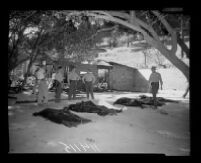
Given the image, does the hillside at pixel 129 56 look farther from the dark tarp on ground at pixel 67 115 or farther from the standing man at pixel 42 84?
the dark tarp on ground at pixel 67 115

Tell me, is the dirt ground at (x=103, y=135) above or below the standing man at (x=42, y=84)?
below

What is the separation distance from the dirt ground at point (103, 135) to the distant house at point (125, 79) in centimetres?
1270

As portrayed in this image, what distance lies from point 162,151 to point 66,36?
38.4ft

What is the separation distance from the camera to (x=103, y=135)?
21.0 ft

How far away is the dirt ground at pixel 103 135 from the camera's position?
5.53 metres

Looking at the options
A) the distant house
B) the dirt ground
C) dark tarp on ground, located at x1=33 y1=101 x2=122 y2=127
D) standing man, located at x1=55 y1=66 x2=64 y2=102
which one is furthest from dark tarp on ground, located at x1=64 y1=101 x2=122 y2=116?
the distant house

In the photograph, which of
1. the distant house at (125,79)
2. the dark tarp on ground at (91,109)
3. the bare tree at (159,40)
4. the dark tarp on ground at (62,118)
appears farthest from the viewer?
the distant house at (125,79)

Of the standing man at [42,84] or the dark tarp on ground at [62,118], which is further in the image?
the standing man at [42,84]

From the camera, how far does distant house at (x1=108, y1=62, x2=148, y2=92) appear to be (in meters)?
21.6

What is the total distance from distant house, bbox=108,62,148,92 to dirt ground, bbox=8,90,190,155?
1270 cm

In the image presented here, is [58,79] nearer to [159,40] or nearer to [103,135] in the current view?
[103,135]

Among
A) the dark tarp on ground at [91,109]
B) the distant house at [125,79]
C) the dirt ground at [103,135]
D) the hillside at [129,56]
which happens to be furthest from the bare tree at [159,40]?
the hillside at [129,56]

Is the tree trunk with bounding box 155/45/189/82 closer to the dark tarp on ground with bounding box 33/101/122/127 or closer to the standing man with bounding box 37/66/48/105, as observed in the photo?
the dark tarp on ground with bounding box 33/101/122/127
